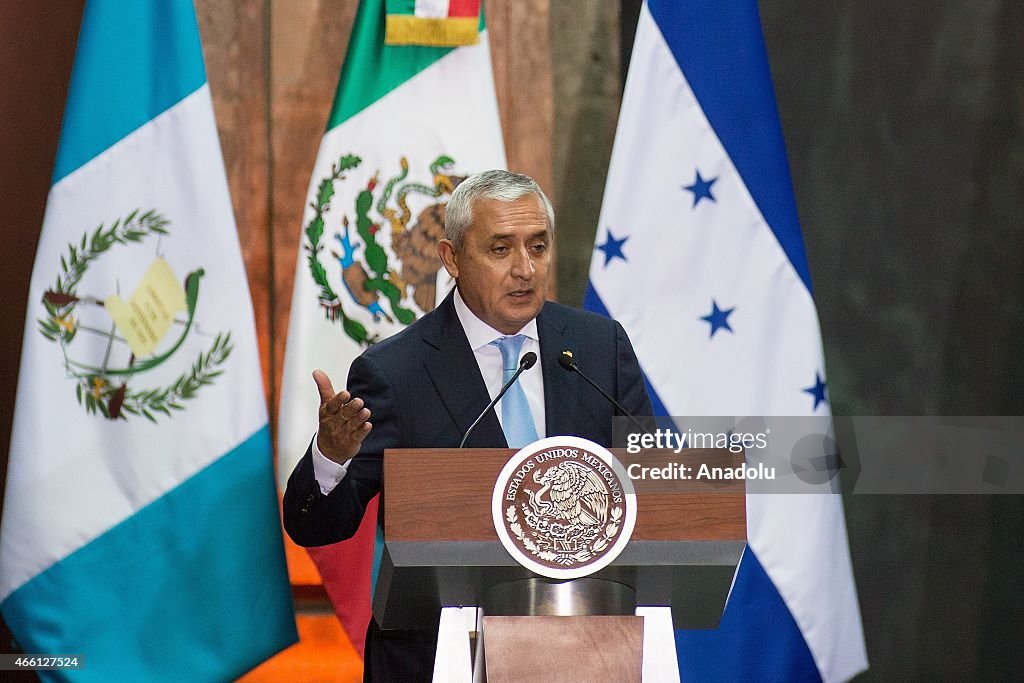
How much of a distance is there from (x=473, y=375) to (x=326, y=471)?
1.31ft

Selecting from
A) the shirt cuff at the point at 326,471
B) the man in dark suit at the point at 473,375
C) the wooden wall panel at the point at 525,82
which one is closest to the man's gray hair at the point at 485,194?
the man in dark suit at the point at 473,375

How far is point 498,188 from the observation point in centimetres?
253

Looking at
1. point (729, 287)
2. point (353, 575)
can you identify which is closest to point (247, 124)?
point (353, 575)

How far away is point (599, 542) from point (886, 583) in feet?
8.62

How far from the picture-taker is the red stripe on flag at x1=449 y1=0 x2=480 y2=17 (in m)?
3.62

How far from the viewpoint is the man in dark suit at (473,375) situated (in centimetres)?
239

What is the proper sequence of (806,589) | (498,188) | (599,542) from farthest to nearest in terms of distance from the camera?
(806,589), (498,188), (599,542)

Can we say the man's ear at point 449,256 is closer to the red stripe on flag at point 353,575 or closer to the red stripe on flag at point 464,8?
the red stripe on flag at point 353,575

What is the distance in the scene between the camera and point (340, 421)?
2037 millimetres

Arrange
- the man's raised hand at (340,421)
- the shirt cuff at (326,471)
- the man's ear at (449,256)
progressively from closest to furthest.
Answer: the man's raised hand at (340,421), the shirt cuff at (326,471), the man's ear at (449,256)

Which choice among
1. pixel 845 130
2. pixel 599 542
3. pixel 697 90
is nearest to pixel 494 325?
pixel 599 542

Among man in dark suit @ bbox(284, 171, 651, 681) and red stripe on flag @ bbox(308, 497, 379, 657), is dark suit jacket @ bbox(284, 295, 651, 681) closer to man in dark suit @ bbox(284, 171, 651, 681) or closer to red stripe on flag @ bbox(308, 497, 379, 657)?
man in dark suit @ bbox(284, 171, 651, 681)

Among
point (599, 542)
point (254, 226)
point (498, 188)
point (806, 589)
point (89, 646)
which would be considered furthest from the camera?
point (254, 226)

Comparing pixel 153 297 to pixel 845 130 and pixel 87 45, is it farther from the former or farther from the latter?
pixel 845 130
